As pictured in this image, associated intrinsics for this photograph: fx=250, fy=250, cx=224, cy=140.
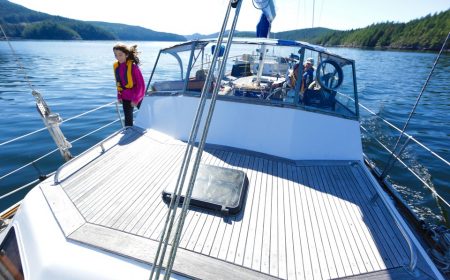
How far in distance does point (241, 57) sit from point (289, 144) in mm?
5243

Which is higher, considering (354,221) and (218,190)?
(218,190)

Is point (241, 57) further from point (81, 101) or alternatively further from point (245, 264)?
point (81, 101)

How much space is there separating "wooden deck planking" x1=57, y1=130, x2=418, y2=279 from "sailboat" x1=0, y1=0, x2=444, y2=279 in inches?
0.6

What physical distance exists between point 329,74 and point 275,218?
10.5 feet

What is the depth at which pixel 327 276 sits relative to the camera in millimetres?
2445

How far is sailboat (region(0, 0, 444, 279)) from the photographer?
2.47 meters

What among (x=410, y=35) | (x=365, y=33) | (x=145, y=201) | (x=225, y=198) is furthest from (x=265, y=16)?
(x=365, y=33)

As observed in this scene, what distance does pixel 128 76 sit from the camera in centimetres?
554

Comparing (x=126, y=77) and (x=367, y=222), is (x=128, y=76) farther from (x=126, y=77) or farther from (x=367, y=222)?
(x=367, y=222)

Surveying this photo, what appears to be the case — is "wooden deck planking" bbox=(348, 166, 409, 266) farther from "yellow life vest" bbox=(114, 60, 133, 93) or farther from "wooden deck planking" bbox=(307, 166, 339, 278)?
"yellow life vest" bbox=(114, 60, 133, 93)

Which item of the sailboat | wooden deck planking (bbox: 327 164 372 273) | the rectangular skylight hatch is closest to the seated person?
the sailboat

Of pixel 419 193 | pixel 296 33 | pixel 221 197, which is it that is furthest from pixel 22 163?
pixel 296 33

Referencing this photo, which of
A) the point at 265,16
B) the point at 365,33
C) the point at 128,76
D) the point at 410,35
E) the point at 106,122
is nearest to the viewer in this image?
the point at 128,76

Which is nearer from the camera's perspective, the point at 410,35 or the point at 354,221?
the point at 354,221
